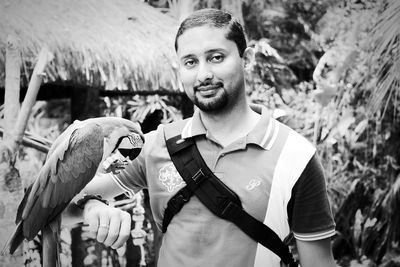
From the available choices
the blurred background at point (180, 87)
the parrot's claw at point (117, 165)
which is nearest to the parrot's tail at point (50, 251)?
the parrot's claw at point (117, 165)

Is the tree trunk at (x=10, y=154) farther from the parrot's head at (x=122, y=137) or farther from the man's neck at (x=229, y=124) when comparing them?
the man's neck at (x=229, y=124)

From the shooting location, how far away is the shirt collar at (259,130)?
105 cm

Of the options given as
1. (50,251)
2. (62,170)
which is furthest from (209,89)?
(50,251)

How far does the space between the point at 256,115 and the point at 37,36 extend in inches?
63.4

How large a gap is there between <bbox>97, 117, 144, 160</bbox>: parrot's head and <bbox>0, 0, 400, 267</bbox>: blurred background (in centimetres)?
98

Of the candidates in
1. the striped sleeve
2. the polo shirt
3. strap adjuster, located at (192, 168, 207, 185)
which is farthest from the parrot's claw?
the striped sleeve

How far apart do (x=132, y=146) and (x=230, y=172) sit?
0.31m

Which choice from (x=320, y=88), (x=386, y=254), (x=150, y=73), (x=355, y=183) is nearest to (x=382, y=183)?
(x=355, y=183)

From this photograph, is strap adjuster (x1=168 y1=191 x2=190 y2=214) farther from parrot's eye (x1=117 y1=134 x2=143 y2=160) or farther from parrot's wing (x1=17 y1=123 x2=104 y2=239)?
parrot's wing (x1=17 y1=123 x2=104 y2=239)

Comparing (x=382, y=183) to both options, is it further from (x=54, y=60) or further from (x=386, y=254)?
(x=54, y=60)

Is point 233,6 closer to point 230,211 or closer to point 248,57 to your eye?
point 248,57

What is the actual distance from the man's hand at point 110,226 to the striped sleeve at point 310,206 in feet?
1.30

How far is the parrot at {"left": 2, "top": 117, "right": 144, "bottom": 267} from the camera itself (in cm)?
126

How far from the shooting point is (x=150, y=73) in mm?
2834
